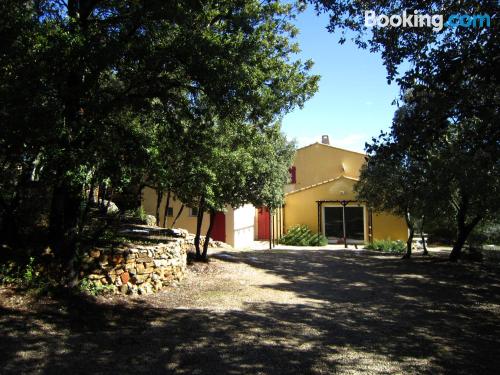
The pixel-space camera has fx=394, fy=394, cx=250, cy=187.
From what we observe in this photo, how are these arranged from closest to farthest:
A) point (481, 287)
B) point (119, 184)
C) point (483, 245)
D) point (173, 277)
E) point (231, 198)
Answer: point (119, 184), point (173, 277), point (481, 287), point (231, 198), point (483, 245)

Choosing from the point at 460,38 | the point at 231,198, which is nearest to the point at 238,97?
the point at 460,38

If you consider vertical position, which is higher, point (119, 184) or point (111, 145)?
point (111, 145)

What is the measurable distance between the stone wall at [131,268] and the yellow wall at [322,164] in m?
20.6

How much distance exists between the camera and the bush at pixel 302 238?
2311 cm

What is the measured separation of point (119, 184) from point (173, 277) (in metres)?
4.11

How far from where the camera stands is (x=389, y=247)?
2092cm

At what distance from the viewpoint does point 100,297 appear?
7750mm

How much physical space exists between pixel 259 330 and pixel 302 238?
17.0 meters

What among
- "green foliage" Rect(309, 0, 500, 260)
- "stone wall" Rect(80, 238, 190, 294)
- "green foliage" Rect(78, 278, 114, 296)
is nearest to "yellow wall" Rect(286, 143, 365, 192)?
"green foliage" Rect(309, 0, 500, 260)

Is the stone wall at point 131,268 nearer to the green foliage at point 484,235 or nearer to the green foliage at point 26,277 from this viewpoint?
the green foliage at point 26,277

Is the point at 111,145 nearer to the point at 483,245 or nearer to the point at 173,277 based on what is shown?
the point at 173,277

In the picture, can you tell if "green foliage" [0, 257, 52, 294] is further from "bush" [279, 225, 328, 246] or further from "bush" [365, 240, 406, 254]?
"bush" [365, 240, 406, 254]

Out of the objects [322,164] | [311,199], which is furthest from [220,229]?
[322,164]

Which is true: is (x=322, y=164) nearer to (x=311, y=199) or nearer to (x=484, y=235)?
(x=311, y=199)
